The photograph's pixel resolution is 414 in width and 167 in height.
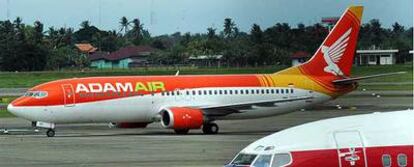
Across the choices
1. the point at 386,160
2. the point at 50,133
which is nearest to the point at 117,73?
the point at 50,133

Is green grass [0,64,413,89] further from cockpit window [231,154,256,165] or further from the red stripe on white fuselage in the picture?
the red stripe on white fuselage

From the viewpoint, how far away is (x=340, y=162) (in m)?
10.2

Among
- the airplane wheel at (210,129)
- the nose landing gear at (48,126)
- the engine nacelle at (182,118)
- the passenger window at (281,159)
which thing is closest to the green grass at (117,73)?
the engine nacelle at (182,118)

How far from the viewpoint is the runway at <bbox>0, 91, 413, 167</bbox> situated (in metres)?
24.5

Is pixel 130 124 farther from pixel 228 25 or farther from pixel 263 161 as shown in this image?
pixel 263 161

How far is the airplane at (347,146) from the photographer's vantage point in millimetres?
10297

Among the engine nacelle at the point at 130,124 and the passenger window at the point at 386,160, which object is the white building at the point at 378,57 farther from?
the engine nacelle at the point at 130,124

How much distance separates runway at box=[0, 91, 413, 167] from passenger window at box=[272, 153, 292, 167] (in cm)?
1213

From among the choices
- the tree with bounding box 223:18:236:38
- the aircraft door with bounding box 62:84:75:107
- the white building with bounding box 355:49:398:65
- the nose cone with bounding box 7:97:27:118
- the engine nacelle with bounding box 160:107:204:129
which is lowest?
the engine nacelle with bounding box 160:107:204:129

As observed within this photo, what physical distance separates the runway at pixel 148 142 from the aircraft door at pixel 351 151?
12.3m

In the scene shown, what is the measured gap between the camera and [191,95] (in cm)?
3712

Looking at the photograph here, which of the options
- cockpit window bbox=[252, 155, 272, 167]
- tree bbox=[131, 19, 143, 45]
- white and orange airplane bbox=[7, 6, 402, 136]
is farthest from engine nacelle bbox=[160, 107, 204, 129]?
cockpit window bbox=[252, 155, 272, 167]

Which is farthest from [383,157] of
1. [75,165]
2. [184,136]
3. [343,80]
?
[343,80]

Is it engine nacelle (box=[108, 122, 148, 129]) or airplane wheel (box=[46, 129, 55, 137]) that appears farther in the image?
engine nacelle (box=[108, 122, 148, 129])
